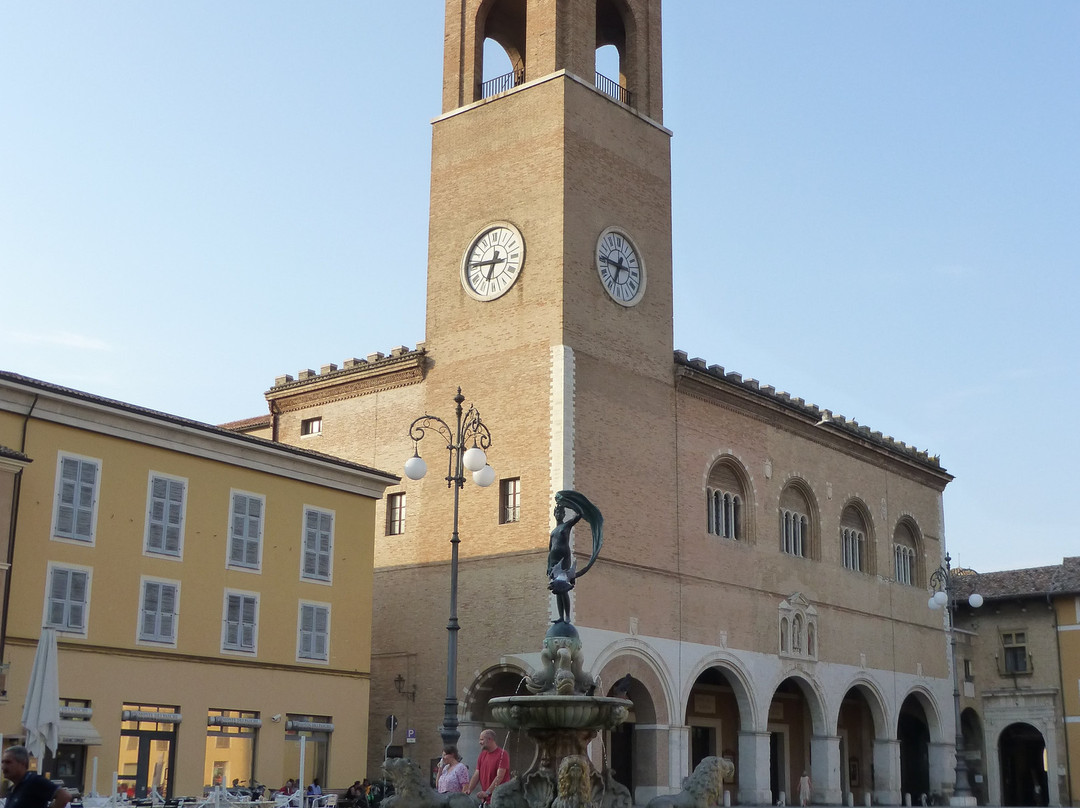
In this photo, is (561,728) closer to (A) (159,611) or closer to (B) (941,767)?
(A) (159,611)

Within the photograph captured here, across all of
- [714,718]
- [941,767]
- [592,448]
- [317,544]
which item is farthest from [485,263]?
[941,767]

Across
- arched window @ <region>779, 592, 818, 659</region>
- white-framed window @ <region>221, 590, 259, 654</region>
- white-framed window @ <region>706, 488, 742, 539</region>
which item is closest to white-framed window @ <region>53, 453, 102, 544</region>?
white-framed window @ <region>221, 590, 259, 654</region>

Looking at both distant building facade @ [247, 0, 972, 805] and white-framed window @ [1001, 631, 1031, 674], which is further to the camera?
white-framed window @ [1001, 631, 1031, 674]

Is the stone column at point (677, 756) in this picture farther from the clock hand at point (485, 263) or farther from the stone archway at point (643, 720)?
the clock hand at point (485, 263)

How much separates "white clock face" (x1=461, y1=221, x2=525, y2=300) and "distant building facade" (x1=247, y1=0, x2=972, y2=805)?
6cm

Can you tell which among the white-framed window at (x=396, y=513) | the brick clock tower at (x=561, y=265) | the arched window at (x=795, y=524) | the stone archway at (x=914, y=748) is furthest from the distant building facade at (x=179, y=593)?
the stone archway at (x=914, y=748)

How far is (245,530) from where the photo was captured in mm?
28219

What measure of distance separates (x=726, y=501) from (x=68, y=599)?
60.9 feet

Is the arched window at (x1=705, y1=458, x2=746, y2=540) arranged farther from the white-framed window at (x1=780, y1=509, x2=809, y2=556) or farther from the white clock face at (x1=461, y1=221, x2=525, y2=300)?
the white clock face at (x1=461, y1=221, x2=525, y2=300)

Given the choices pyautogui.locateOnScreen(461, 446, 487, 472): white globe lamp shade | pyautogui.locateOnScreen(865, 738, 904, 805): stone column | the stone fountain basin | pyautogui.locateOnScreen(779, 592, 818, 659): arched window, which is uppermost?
pyautogui.locateOnScreen(461, 446, 487, 472): white globe lamp shade

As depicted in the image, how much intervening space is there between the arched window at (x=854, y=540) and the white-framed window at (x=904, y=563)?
2.10m

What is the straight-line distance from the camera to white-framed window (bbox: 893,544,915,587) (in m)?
45.2

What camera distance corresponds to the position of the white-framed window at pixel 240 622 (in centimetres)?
2734

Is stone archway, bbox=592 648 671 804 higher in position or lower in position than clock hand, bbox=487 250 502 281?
lower
